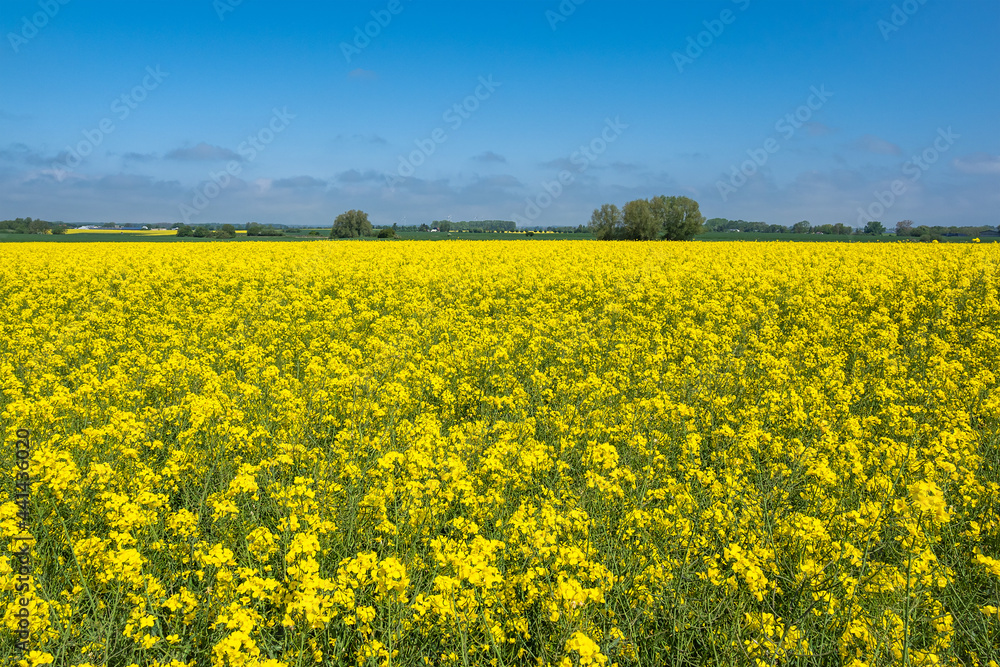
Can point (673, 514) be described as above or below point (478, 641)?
above

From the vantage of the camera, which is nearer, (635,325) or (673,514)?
(673,514)

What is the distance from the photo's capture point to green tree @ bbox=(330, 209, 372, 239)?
234 feet

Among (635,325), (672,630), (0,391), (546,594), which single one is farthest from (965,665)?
(0,391)

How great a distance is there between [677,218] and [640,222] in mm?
4777

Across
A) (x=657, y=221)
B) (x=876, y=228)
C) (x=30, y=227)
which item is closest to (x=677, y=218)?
(x=657, y=221)

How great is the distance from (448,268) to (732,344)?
1229 cm

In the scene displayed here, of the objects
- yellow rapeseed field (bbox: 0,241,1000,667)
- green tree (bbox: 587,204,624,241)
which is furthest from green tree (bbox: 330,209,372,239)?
yellow rapeseed field (bbox: 0,241,1000,667)

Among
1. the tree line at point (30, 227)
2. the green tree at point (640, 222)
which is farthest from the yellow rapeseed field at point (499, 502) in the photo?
the tree line at point (30, 227)

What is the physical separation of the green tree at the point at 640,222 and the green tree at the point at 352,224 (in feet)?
116

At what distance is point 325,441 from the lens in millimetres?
6090

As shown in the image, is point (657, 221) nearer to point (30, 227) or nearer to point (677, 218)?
point (677, 218)

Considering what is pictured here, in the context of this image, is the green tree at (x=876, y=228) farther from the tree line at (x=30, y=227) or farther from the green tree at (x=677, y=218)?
the tree line at (x=30, y=227)

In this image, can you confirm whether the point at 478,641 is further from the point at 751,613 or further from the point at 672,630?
the point at 751,613

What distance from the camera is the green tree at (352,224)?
71250 mm
